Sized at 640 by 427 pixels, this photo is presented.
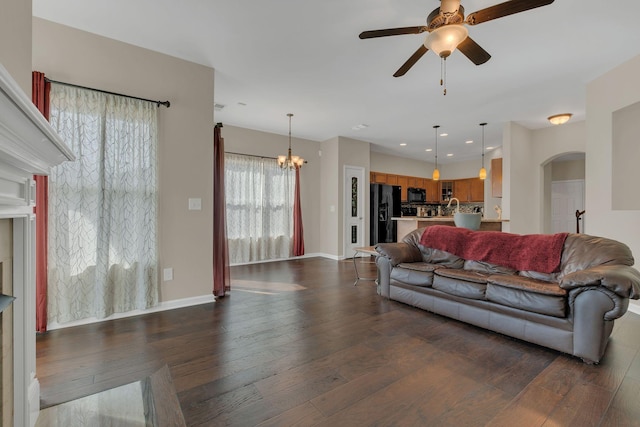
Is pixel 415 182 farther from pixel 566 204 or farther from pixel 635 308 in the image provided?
pixel 635 308

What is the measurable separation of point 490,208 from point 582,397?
22.6ft

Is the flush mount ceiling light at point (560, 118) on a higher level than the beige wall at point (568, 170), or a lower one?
higher

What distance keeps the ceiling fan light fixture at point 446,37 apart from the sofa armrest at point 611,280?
1916 millimetres

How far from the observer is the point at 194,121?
3.26 metres

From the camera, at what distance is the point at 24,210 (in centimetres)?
129

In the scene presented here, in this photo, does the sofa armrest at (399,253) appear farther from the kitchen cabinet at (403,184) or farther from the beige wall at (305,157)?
the kitchen cabinet at (403,184)

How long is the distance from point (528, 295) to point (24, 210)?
3.37m

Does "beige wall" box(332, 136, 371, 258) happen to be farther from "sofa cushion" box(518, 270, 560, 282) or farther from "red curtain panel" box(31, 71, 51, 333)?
"red curtain panel" box(31, 71, 51, 333)

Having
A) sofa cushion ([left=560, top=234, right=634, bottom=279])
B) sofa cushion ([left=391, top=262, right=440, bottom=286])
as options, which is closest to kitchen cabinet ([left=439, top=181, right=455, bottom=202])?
sofa cushion ([left=391, top=262, right=440, bottom=286])

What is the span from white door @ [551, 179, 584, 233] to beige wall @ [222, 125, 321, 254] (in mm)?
6511

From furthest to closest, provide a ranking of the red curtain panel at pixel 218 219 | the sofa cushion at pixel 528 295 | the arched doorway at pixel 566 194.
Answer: the arched doorway at pixel 566 194 < the red curtain panel at pixel 218 219 < the sofa cushion at pixel 528 295

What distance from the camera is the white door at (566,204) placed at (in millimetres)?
7172

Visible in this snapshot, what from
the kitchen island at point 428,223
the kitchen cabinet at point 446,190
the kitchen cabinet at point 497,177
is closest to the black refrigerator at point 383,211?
the kitchen island at point 428,223

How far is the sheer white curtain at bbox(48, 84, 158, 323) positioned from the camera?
→ 256 centimetres
